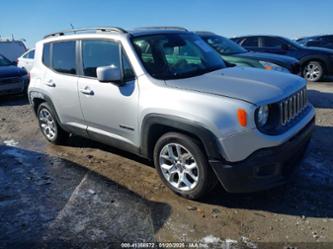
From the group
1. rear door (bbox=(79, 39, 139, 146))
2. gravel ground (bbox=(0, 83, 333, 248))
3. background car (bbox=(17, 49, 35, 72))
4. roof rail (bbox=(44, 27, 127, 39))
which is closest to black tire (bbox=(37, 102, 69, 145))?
gravel ground (bbox=(0, 83, 333, 248))

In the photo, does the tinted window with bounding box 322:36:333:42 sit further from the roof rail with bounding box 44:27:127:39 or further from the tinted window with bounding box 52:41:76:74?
the tinted window with bounding box 52:41:76:74

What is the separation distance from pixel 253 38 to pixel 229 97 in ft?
31.2

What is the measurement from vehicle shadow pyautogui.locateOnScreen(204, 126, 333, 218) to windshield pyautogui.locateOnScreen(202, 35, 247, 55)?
5142mm

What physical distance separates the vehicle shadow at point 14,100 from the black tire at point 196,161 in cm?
748

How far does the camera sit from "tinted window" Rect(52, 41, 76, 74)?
528 centimetres

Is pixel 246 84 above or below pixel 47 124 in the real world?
above

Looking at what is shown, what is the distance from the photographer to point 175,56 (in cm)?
477

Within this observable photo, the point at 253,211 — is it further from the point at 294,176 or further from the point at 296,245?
the point at 294,176

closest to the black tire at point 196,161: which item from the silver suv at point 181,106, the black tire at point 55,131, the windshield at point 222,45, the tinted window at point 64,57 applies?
the silver suv at point 181,106

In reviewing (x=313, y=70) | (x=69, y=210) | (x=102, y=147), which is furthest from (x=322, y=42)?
(x=69, y=210)

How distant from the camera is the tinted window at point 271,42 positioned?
12174mm

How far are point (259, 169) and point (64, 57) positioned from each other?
132 inches

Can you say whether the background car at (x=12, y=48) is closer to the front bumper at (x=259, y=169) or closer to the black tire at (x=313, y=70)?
the black tire at (x=313, y=70)

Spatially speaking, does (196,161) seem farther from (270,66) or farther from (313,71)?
(313,71)
